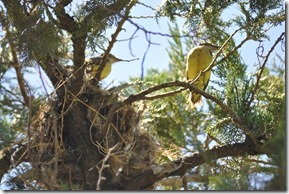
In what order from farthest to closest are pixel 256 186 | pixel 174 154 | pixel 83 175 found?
pixel 174 154, pixel 83 175, pixel 256 186

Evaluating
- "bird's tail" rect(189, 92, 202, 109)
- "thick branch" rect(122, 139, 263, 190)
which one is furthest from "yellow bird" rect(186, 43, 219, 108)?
"thick branch" rect(122, 139, 263, 190)

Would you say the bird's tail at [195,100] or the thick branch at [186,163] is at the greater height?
the bird's tail at [195,100]

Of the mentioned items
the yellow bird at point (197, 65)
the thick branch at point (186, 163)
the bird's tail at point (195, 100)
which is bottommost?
the thick branch at point (186, 163)

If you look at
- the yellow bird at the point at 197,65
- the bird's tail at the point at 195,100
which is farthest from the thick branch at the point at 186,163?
the bird's tail at the point at 195,100

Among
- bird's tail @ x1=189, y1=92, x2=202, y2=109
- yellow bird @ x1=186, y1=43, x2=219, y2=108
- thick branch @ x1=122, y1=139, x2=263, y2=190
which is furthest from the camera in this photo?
bird's tail @ x1=189, y1=92, x2=202, y2=109

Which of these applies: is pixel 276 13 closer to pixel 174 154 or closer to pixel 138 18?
pixel 138 18

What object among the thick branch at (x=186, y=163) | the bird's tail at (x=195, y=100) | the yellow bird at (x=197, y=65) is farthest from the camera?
the bird's tail at (x=195, y=100)

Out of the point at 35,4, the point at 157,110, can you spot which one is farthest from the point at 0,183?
the point at 157,110

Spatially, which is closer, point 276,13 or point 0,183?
point 276,13

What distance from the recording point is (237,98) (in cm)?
337

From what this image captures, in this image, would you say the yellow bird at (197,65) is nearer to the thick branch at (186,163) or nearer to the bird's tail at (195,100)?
the bird's tail at (195,100)

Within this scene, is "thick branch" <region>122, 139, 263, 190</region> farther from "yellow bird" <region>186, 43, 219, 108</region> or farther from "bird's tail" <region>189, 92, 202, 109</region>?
"bird's tail" <region>189, 92, 202, 109</region>

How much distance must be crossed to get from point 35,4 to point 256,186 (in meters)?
2.06

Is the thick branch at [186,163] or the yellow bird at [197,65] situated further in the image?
the yellow bird at [197,65]
